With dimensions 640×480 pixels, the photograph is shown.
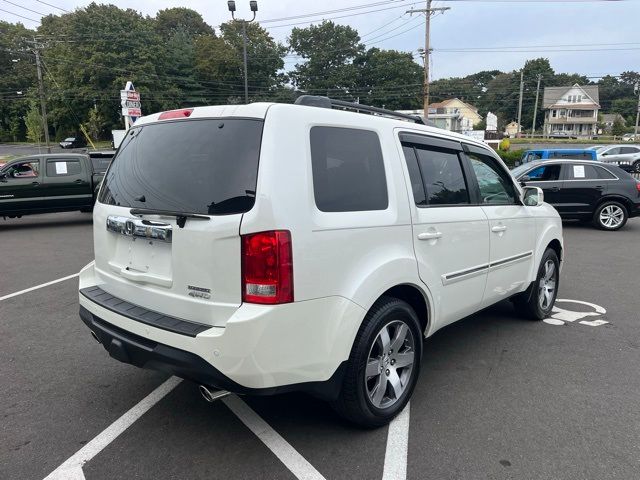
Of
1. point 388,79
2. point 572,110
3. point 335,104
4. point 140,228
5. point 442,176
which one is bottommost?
point 140,228

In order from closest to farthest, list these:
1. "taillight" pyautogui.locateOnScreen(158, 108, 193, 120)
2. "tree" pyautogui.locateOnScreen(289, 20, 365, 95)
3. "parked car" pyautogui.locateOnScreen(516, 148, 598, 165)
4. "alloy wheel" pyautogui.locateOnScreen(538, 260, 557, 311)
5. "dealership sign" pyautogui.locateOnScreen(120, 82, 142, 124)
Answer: "taillight" pyautogui.locateOnScreen(158, 108, 193, 120), "alloy wheel" pyautogui.locateOnScreen(538, 260, 557, 311), "dealership sign" pyautogui.locateOnScreen(120, 82, 142, 124), "parked car" pyautogui.locateOnScreen(516, 148, 598, 165), "tree" pyautogui.locateOnScreen(289, 20, 365, 95)

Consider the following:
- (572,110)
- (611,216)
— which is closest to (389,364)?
(611,216)

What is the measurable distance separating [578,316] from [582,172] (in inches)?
301

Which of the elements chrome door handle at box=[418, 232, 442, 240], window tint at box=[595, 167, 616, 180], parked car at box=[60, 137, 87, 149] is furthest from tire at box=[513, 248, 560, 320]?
parked car at box=[60, 137, 87, 149]

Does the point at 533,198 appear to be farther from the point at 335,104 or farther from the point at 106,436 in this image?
the point at 106,436

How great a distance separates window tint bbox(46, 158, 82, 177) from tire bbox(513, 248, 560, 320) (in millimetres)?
11093

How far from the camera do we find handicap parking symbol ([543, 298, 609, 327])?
4957 mm

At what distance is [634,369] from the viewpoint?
381 centimetres

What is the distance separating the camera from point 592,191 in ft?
37.3

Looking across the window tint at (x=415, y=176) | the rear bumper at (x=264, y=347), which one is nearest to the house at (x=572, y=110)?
the window tint at (x=415, y=176)

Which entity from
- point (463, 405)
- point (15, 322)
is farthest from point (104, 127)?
point (463, 405)

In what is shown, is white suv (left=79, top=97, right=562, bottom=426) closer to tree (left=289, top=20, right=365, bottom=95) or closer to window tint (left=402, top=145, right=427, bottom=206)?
window tint (left=402, top=145, right=427, bottom=206)

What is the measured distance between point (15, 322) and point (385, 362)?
163 inches

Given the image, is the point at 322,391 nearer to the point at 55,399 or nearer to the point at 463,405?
the point at 463,405
